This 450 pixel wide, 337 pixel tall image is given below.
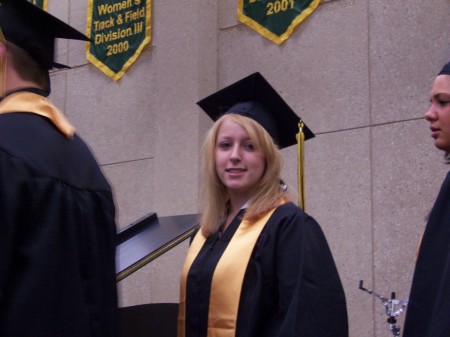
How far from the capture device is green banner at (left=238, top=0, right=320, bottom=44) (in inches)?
271

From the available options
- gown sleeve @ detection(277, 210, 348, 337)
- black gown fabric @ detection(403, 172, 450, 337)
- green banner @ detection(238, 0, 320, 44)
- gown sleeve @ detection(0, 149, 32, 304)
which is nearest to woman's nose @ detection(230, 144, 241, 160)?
gown sleeve @ detection(277, 210, 348, 337)

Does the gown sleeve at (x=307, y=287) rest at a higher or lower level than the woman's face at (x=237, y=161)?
lower

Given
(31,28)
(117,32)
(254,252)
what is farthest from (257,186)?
(117,32)

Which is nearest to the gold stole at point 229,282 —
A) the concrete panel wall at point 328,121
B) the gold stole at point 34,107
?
the gold stole at point 34,107

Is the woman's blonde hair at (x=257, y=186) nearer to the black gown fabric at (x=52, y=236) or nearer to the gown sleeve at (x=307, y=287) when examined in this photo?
the gown sleeve at (x=307, y=287)

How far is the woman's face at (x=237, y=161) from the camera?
3.63m

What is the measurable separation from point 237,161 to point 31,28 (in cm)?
115

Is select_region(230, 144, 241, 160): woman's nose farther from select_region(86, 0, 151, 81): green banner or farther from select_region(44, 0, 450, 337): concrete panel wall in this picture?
select_region(86, 0, 151, 81): green banner

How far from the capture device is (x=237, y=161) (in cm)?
364

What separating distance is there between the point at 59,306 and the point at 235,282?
1.08m

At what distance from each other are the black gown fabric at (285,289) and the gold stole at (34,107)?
1.07 metres

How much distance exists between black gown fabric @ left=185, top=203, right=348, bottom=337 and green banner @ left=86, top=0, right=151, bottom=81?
4.86 m

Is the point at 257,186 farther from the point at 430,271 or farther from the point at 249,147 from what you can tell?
the point at 430,271

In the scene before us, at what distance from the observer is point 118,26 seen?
8.45m
